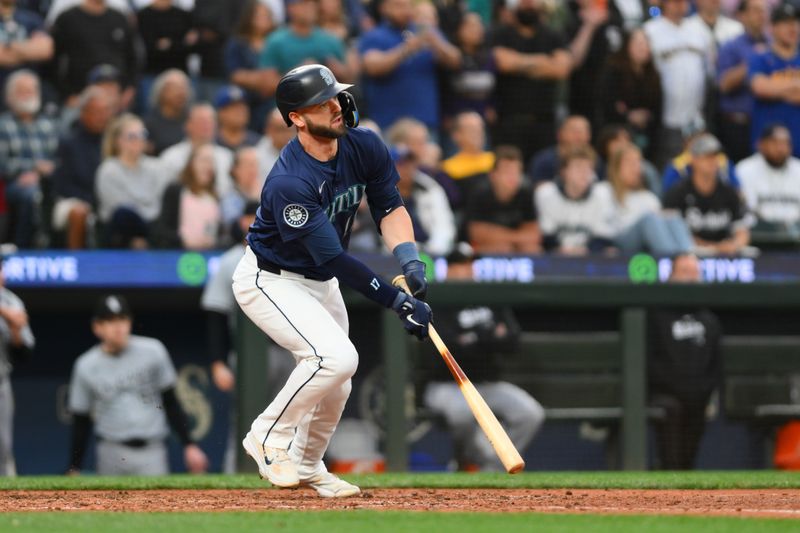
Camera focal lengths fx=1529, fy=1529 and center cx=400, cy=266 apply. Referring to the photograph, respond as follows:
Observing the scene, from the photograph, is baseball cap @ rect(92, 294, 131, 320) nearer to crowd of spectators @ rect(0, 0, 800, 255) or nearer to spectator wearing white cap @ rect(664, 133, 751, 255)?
crowd of spectators @ rect(0, 0, 800, 255)

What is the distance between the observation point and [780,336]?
9.78 metres

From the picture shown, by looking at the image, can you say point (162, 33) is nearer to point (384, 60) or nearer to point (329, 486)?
point (384, 60)

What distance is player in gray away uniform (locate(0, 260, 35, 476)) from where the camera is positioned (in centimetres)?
924

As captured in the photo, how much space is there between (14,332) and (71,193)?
4.41 feet

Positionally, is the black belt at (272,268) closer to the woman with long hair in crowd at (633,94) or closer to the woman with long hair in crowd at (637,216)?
the woman with long hair in crowd at (637,216)

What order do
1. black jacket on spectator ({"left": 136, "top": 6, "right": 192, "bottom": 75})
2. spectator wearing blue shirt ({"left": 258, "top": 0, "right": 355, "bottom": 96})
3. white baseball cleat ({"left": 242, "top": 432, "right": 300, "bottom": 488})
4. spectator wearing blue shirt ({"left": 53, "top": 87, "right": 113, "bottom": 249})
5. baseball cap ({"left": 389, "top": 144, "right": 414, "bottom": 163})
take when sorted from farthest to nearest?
black jacket on spectator ({"left": 136, "top": 6, "right": 192, "bottom": 75})
spectator wearing blue shirt ({"left": 258, "top": 0, "right": 355, "bottom": 96})
baseball cap ({"left": 389, "top": 144, "right": 414, "bottom": 163})
spectator wearing blue shirt ({"left": 53, "top": 87, "right": 113, "bottom": 249})
white baseball cleat ({"left": 242, "top": 432, "right": 300, "bottom": 488})

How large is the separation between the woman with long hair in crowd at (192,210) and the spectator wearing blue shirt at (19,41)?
154 centimetres

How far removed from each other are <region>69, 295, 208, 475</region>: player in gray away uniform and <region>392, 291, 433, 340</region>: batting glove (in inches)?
152

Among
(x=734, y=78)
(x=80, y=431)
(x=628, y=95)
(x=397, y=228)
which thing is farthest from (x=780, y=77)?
(x=397, y=228)

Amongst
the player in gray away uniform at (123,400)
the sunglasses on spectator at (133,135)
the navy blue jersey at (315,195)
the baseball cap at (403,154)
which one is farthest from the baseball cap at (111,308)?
the navy blue jersey at (315,195)

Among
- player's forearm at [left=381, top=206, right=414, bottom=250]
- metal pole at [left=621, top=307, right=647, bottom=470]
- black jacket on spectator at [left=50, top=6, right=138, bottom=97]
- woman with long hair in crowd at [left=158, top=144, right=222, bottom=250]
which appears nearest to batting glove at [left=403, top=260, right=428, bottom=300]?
player's forearm at [left=381, top=206, right=414, bottom=250]

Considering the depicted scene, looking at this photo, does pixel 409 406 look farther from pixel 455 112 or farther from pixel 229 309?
pixel 455 112

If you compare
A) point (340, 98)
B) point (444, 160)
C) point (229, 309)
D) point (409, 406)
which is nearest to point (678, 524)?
point (340, 98)

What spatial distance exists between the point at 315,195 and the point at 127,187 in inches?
171
